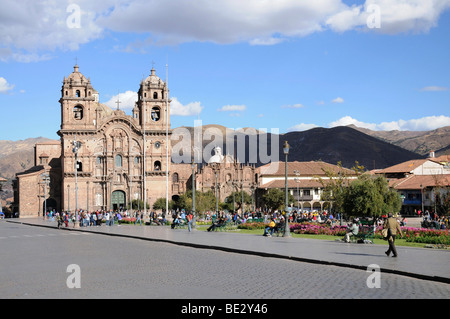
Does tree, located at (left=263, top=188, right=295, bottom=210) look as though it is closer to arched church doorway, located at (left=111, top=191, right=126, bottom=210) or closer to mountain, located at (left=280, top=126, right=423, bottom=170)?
arched church doorway, located at (left=111, top=191, right=126, bottom=210)

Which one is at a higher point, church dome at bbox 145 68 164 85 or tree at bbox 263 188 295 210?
church dome at bbox 145 68 164 85

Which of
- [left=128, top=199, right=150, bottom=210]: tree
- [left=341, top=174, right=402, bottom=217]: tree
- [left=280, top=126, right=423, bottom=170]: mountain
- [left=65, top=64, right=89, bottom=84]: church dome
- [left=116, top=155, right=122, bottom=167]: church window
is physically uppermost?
[left=65, top=64, right=89, bottom=84]: church dome

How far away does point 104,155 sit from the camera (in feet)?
268

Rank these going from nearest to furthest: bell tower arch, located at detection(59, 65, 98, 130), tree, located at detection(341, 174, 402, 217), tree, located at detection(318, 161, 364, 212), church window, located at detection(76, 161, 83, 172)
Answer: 1. tree, located at detection(341, 174, 402, 217)
2. tree, located at detection(318, 161, 364, 212)
3. bell tower arch, located at detection(59, 65, 98, 130)
4. church window, located at detection(76, 161, 83, 172)

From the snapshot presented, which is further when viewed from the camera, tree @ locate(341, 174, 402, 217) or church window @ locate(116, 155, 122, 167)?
church window @ locate(116, 155, 122, 167)

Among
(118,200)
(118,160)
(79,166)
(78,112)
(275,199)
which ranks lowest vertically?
(118,200)

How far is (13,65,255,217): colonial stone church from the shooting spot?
79.6 m

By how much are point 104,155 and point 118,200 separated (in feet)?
22.2

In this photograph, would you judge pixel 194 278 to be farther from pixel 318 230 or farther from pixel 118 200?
pixel 118 200

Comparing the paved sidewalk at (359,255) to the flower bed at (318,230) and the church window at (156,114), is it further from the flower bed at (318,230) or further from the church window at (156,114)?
the church window at (156,114)

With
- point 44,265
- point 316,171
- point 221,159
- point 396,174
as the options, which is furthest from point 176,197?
point 44,265

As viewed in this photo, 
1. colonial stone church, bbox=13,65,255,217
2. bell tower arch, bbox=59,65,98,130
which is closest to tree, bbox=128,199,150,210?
colonial stone church, bbox=13,65,255,217

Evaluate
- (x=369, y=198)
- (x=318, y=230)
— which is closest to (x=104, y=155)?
(x=369, y=198)
